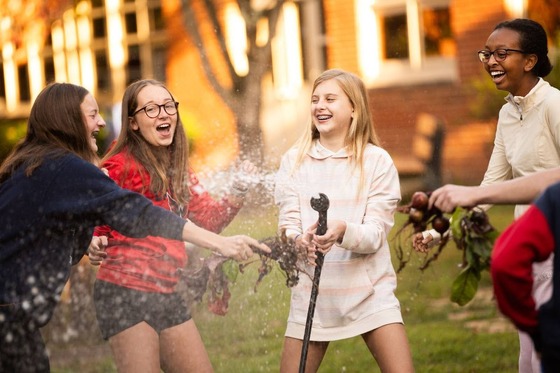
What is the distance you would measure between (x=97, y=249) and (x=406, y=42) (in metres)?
10.1

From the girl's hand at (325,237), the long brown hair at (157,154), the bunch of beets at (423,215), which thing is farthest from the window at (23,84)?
the bunch of beets at (423,215)

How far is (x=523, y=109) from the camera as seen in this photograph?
4.55 metres

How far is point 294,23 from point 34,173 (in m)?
11.0

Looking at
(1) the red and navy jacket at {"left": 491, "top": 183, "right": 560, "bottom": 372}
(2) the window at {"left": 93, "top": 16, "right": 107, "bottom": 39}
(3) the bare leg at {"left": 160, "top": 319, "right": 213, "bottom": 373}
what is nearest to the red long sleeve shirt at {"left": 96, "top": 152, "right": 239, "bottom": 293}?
(3) the bare leg at {"left": 160, "top": 319, "right": 213, "bottom": 373}

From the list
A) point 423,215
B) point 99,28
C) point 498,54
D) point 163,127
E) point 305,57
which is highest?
point 99,28

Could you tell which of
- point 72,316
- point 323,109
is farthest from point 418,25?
point 323,109

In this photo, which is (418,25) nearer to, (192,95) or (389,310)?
(192,95)

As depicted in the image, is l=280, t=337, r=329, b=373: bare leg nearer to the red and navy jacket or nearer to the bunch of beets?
the bunch of beets

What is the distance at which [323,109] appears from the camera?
4602mm

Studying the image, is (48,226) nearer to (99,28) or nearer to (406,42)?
(406,42)

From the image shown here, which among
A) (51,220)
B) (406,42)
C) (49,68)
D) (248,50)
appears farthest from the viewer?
(49,68)

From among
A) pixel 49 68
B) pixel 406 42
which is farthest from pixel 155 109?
pixel 49 68

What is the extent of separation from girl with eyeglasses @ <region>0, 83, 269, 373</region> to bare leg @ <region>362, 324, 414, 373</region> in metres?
0.54

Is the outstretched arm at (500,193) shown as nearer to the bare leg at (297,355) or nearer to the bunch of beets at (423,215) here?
the bunch of beets at (423,215)
